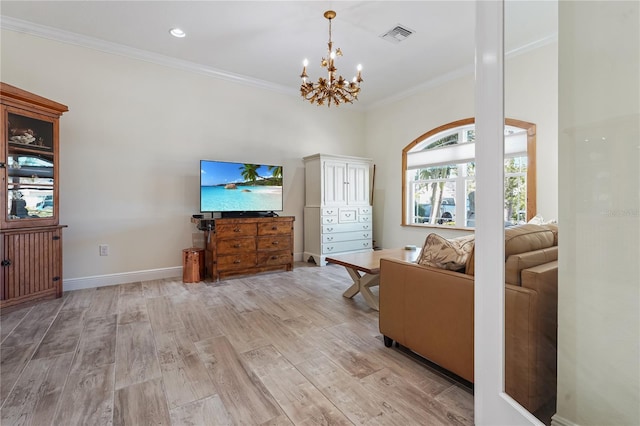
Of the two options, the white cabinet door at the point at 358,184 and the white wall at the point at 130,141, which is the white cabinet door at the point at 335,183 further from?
the white wall at the point at 130,141

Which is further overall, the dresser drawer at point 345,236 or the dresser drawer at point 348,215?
the dresser drawer at point 348,215

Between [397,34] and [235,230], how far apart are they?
304 cm

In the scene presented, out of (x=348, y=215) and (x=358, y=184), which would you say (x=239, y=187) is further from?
(x=358, y=184)

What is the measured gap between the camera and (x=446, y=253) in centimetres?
169

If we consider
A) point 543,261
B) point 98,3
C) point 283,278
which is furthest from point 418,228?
point 98,3

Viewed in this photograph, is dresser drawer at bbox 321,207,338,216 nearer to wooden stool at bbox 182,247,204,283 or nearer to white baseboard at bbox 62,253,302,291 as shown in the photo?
wooden stool at bbox 182,247,204,283

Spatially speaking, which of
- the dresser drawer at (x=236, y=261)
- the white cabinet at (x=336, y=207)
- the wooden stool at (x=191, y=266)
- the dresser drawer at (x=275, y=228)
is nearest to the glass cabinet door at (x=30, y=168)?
the wooden stool at (x=191, y=266)

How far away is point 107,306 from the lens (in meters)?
2.85

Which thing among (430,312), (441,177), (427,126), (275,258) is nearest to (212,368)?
(430,312)

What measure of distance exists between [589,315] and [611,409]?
0.98 feet

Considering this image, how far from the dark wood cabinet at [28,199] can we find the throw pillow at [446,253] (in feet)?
11.4

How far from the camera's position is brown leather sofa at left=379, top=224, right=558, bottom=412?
111 centimetres

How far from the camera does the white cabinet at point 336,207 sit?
4.74m

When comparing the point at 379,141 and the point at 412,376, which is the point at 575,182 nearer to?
the point at 412,376
